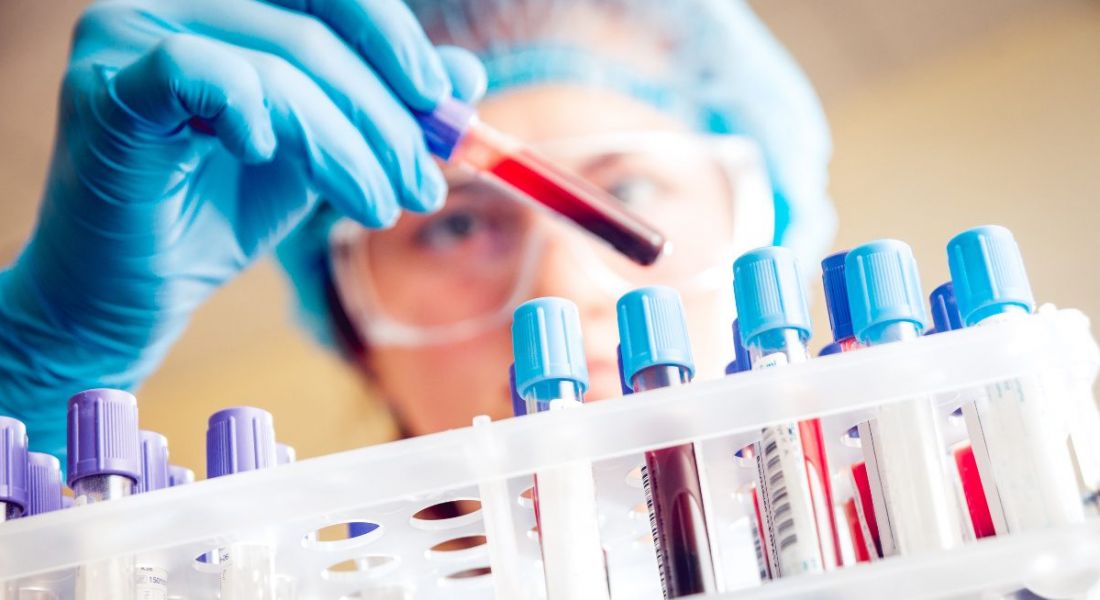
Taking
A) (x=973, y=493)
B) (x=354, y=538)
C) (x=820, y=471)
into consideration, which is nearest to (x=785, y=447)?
(x=820, y=471)

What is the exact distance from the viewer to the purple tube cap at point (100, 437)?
0.66 meters

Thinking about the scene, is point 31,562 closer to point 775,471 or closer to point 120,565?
point 120,565

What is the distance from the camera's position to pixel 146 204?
3.37ft

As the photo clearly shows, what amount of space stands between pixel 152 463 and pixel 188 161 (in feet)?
1.26

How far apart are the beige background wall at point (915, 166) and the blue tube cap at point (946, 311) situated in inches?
14.2

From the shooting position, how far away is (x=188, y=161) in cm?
102

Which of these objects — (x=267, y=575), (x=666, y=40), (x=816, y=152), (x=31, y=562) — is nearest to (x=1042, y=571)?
(x=267, y=575)

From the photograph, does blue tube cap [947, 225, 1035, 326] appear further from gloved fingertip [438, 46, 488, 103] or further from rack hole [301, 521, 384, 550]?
gloved fingertip [438, 46, 488, 103]

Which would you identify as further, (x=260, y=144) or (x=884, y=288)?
(x=260, y=144)

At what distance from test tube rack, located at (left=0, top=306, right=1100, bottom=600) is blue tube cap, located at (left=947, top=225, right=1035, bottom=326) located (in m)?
0.03

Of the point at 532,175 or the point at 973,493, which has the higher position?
the point at 532,175

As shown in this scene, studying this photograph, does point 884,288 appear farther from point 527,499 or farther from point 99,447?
point 99,447

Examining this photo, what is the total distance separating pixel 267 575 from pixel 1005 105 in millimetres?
818

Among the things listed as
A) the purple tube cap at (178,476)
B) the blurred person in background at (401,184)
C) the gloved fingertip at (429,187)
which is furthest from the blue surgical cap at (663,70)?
the purple tube cap at (178,476)
